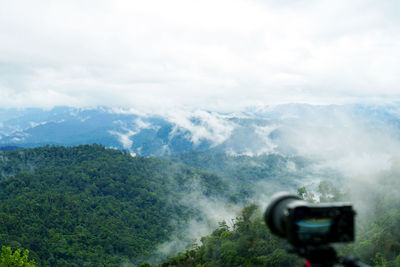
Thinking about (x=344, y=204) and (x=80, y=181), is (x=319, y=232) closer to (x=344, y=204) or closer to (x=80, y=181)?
(x=344, y=204)

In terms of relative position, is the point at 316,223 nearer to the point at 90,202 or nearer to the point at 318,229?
the point at 318,229

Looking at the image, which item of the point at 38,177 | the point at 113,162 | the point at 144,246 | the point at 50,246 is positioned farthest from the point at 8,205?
the point at 113,162

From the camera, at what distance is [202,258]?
123 feet

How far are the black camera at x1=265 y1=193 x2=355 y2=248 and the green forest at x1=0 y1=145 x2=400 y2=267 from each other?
522 inches

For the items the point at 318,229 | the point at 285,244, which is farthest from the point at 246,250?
the point at 318,229

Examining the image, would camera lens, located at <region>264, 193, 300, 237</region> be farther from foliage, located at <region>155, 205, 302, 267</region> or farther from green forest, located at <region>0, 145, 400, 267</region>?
foliage, located at <region>155, 205, 302, 267</region>

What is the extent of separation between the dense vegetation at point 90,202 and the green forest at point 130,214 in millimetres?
232

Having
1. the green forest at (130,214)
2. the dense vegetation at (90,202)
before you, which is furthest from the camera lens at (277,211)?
the dense vegetation at (90,202)

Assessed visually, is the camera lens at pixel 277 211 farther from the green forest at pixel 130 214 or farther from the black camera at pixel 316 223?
the green forest at pixel 130 214

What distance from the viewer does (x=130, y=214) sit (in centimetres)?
8438

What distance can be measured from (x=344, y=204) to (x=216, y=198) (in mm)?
115157

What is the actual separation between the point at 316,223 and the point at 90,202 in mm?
88186

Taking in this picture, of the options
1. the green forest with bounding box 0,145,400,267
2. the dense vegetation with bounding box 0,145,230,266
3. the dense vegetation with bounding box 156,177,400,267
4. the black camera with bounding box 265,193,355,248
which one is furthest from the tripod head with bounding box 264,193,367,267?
the dense vegetation with bounding box 0,145,230,266

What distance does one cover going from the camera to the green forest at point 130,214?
33375mm
